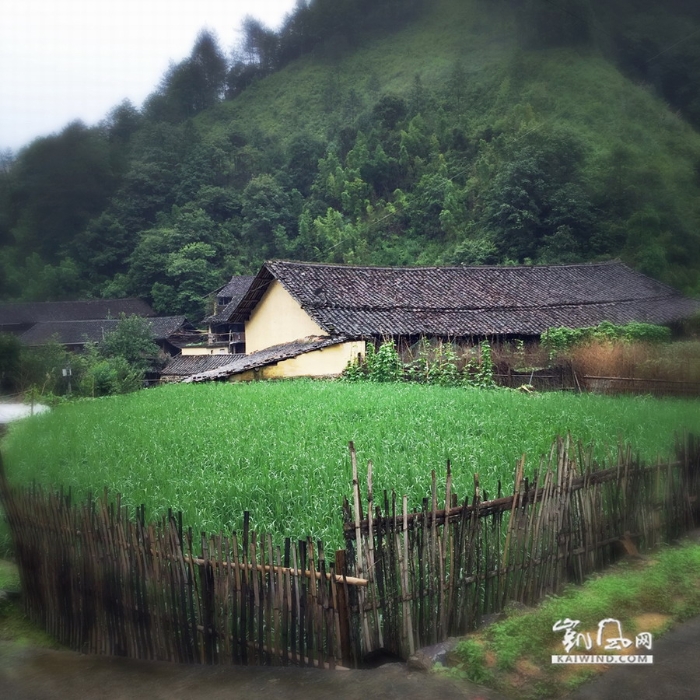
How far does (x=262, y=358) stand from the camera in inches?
213

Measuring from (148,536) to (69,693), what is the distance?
47 centimetres

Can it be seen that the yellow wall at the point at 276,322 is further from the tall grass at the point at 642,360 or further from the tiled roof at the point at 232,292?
the tall grass at the point at 642,360

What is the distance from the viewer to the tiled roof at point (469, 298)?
3.07m

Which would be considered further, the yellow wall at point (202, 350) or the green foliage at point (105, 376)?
the yellow wall at point (202, 350)

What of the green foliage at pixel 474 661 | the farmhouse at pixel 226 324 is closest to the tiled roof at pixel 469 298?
the farmhouse at pixel 226 324

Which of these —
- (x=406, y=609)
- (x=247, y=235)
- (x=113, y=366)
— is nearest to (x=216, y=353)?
(x=113, y=366)

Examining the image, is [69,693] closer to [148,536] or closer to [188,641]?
[188,641]

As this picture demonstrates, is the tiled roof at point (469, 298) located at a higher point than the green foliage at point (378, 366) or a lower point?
higher

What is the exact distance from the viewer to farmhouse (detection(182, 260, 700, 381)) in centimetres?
333

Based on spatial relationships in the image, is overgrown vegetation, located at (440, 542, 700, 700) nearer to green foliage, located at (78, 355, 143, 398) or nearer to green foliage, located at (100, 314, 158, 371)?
green foliage, located at (100, 314, 158, 371)

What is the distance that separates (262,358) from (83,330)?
8.03 ft

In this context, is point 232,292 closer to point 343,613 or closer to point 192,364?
point 192,364

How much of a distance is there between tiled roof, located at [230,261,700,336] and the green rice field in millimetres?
504

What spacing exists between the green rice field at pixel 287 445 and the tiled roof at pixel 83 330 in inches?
15.9
